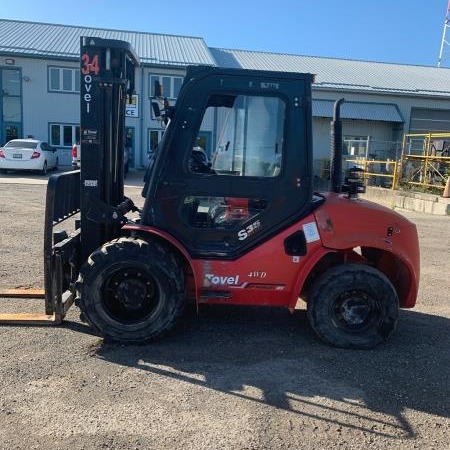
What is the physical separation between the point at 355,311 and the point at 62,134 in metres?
27.9

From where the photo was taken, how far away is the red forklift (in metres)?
4.34

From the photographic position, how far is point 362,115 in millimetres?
32344

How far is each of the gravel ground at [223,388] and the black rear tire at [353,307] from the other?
15 centimetres

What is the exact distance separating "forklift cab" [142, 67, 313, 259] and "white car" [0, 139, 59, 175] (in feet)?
62.9

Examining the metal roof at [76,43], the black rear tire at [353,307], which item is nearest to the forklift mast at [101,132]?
the black rear tire at [353,307]

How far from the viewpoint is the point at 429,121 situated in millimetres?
34375

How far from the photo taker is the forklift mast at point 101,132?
4500 millimetres

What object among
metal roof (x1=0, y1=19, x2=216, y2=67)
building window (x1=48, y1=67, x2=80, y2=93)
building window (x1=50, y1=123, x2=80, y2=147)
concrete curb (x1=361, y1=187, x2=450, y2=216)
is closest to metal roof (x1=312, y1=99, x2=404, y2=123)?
metal roof (x1=0, y1=19, x2=216, y2=67)

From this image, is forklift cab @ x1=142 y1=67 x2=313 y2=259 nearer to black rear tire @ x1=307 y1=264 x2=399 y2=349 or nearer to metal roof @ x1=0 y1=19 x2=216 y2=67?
black rear tire @ x1=307 y1=264 x2=399 y2=349

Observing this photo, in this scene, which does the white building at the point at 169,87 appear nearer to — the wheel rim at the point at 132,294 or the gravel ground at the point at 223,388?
the gravel ground at the point at 223,388

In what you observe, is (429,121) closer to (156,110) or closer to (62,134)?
(62,134)

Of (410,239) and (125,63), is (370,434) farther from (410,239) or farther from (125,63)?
(125,63)

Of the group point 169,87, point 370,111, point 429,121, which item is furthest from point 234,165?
point 429,121

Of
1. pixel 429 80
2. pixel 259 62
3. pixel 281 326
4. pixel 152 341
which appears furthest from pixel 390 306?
pixel 429 80
